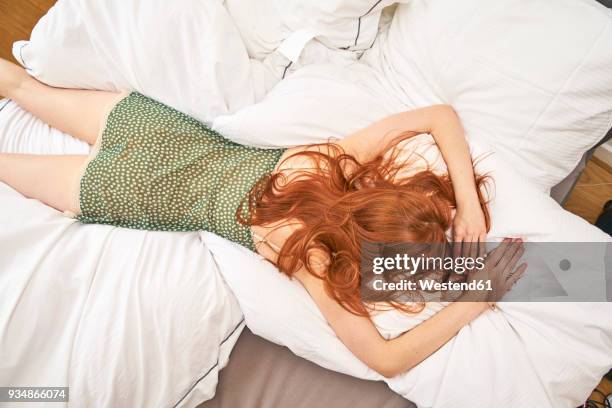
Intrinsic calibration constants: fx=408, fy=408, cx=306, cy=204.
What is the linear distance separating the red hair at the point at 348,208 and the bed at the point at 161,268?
11 centimetres

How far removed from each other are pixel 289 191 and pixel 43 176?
22.8 inches

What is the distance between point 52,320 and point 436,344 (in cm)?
72

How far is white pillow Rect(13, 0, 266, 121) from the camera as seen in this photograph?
917 millimetres

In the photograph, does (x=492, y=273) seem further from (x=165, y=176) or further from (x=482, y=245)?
(x=165, y=176)

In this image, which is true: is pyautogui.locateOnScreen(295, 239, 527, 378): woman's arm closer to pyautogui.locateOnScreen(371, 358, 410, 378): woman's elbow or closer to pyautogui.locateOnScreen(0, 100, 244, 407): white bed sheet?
pyautogui.locateOnScreen(371, 358, 410, 378): woman's elbow

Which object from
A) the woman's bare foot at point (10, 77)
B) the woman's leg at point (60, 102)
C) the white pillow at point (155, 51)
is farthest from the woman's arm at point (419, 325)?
the woman's bare foot at point (10, 77)

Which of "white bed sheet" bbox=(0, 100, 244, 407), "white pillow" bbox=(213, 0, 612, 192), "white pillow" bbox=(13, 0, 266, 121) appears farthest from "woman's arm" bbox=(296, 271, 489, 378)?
"white pillow" bbox=(13, 0, 266, 121)

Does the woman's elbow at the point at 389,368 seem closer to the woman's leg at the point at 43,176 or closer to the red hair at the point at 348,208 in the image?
the red hair at the point at 348,208

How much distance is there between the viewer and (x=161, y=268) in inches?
32.9

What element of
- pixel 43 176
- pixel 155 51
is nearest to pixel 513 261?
pixel 155 51

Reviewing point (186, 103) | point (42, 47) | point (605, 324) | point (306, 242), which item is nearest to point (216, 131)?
point (186, 103)

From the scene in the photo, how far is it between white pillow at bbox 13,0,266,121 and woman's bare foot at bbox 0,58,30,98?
0.06 metres

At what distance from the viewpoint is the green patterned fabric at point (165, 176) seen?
89 cm

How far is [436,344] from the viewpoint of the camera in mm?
776
